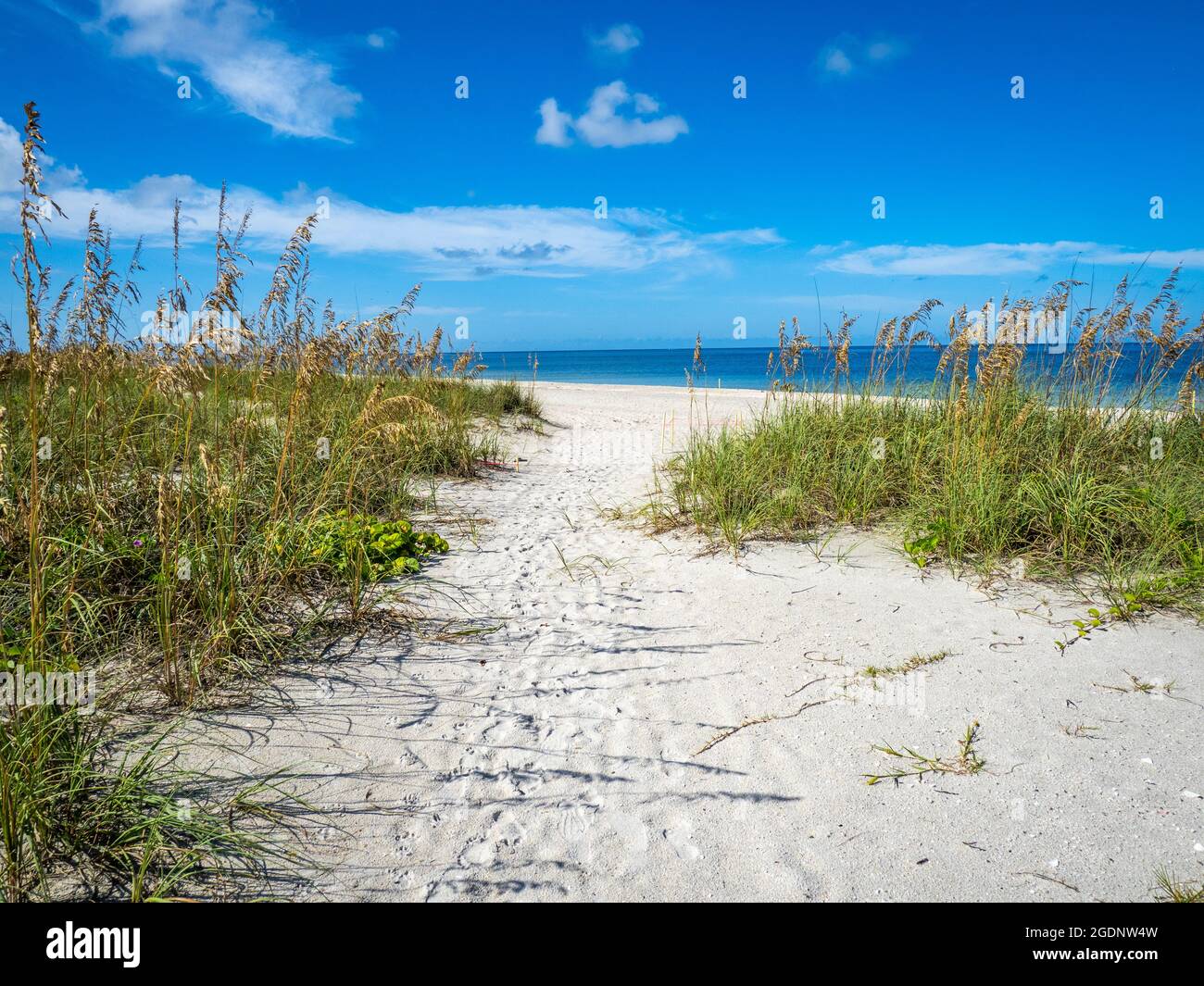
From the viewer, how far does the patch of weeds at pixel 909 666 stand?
3.23 metres

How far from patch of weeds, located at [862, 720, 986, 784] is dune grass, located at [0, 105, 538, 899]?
220 cm

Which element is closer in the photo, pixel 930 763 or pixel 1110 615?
pixel 930 763

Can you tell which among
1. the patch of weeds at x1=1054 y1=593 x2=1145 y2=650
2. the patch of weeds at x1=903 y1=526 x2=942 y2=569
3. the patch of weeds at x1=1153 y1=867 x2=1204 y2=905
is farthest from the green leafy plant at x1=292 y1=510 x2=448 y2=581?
the patch of weeds at x1=1054 y1=593 x2=1145 y2=650

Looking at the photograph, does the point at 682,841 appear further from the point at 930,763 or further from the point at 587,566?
the point at 587,566

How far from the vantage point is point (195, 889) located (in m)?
1.93

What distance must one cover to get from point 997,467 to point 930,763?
2977 millimetres

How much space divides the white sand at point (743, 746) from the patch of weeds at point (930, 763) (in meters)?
0.04

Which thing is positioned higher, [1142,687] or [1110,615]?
[1110,615]

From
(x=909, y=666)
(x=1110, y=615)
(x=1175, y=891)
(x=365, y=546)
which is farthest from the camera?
(x=365, y=546)

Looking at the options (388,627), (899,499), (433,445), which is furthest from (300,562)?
(899,499)

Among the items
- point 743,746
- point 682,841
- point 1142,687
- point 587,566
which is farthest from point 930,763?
point 587,566

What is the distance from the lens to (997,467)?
477 centimetres
